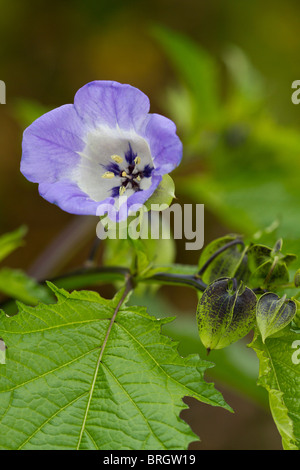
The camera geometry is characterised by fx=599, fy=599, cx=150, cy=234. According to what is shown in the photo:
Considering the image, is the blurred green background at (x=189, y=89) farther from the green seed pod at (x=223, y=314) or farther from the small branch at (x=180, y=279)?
the green seed pod at (x=223, y=314)

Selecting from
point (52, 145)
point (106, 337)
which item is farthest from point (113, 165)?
point (106, 337)

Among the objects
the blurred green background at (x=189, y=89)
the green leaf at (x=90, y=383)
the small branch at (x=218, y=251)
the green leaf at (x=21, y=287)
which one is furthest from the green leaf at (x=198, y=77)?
the green leaf at (x=90, y=383)

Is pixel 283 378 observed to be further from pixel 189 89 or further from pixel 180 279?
pixel 189 89

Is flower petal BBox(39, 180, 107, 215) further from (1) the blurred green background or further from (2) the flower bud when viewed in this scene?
(1) the blurred green background

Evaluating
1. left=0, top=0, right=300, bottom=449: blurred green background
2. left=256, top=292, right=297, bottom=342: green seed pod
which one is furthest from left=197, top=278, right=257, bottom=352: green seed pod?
left=0, top=0, right=300, bottom=449: blurred green background

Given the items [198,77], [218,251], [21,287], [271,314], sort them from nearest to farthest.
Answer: [271,314], [218,251], [21,287], [198,77]

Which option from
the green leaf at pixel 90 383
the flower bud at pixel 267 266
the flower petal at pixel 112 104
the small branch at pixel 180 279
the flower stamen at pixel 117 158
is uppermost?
the flower stamen at pixel 117 158
